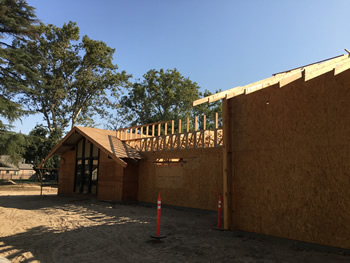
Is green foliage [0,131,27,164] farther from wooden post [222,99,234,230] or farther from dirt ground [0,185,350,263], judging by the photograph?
wooden post [222,99,234,230]

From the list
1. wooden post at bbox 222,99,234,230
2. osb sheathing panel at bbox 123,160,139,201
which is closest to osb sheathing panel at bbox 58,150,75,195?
osb sheathing panel at bbox 123,160,139,201

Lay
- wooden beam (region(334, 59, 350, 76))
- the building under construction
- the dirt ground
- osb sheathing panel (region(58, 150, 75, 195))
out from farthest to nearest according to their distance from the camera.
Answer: osb sheathing panel (region(58, 150, 75, 195)) → the building under construction → the dirt ground → wooden beam (region(334, 59, 350, 76))

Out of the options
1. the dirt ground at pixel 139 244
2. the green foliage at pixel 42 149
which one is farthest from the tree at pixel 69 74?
the dirt ground at pixel 139 244

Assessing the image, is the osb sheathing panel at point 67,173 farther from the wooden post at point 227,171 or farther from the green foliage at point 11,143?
the wooden post at point 227,171

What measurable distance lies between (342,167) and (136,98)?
39.7 meters

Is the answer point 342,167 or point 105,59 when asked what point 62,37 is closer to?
point 105,59

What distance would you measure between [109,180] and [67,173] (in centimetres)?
616

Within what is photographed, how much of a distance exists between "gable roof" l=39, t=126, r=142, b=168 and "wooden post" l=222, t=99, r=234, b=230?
7552 mm

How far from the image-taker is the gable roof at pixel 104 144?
50.7 ft

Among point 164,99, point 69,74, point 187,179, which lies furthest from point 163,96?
point 187,179

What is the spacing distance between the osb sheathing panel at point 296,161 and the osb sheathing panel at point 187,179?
3737 mm

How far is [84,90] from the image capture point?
39.0 metres

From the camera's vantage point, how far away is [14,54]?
23891 mm

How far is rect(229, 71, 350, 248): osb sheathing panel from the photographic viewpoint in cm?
627
